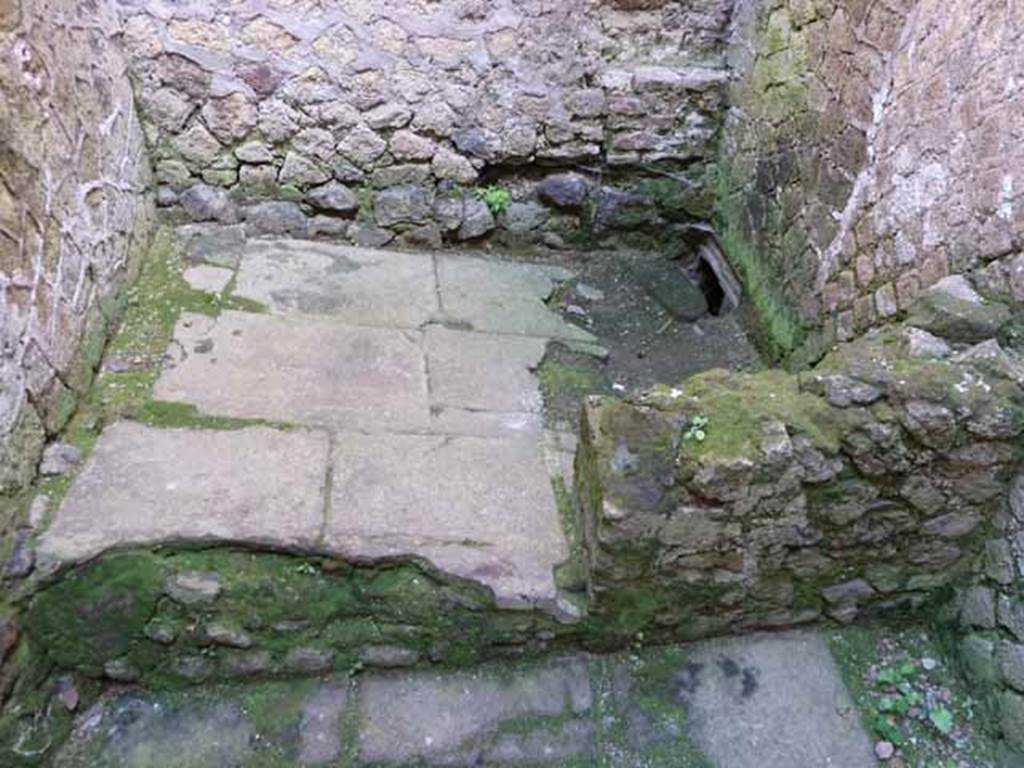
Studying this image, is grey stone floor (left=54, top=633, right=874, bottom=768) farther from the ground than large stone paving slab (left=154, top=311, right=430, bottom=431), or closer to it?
closer to it

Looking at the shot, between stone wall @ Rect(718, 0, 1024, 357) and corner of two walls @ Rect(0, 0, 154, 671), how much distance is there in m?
2.38

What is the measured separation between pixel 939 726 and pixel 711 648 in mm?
557

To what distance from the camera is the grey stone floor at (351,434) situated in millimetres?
1938

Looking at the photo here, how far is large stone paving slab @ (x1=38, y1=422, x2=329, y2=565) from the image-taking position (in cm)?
186

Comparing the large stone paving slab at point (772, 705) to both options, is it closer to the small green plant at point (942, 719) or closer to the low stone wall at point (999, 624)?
the small green plant at point (942, 719)

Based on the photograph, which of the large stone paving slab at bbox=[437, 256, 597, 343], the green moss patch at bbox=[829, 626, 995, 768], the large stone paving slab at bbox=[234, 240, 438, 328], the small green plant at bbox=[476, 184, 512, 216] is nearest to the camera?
the green moss patch at bbox=[829, 626, 995, 768]

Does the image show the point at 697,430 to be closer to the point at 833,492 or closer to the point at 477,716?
the point at 833,492

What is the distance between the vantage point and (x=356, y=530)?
199cm

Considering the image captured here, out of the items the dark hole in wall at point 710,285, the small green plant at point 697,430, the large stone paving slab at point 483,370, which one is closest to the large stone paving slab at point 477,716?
the small green plant at point 697,430

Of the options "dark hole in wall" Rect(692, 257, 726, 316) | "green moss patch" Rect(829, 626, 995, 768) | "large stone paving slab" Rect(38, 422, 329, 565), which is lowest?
"dark hole in wall" Rect(692, 257, 726, 316)

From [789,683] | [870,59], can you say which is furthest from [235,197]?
[789,683]

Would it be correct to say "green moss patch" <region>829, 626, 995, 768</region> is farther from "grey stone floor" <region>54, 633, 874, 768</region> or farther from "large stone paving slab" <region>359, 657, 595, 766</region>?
"large stone paving slab" <region>359, 657, 595, 766</region>

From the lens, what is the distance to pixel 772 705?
195cm

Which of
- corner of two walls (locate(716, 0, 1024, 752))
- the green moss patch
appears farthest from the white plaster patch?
the green moss patch
